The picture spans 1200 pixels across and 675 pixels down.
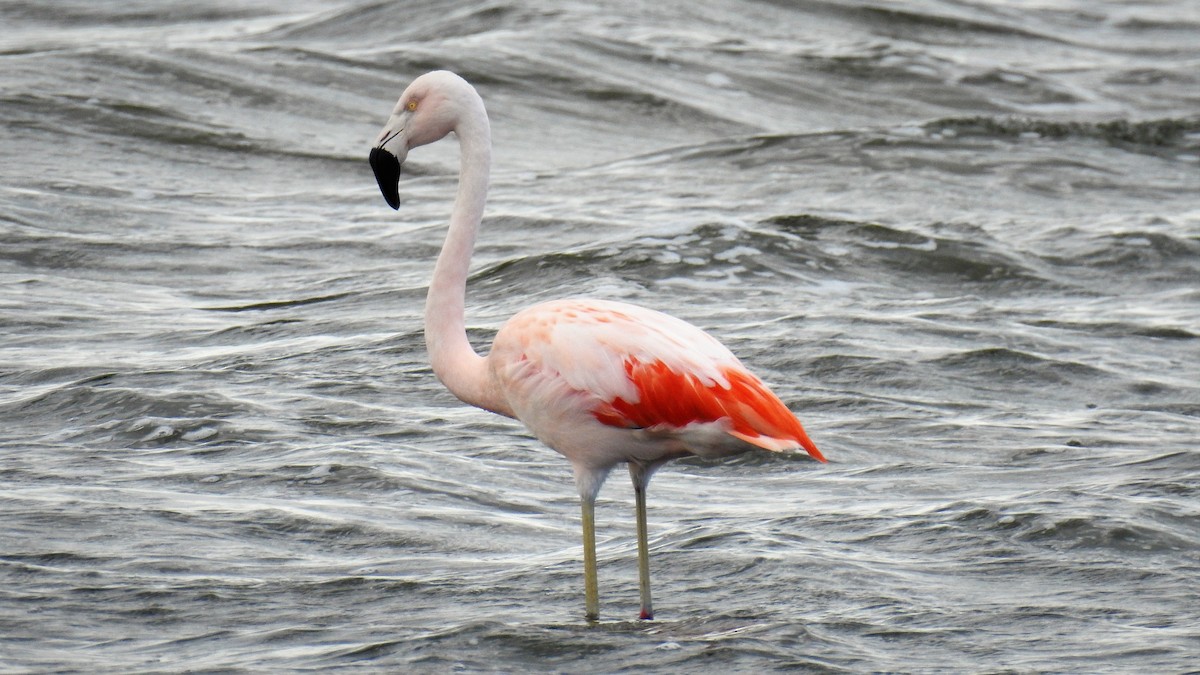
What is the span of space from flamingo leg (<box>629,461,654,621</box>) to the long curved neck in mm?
537

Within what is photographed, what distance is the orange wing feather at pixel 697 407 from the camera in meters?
5.81

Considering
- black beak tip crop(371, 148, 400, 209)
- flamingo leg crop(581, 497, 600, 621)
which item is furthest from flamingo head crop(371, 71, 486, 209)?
flamingo leg crop(581, 497, 600, 621)

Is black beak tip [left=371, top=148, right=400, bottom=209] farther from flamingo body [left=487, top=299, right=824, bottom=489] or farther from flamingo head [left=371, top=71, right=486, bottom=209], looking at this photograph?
flamingo body [left=487, top=299, right=824, bottom=489]

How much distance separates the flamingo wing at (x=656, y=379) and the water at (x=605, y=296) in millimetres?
733

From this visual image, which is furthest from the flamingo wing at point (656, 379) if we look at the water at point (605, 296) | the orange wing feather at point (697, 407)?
the water at point (605, 296)

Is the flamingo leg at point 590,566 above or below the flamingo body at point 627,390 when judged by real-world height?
below

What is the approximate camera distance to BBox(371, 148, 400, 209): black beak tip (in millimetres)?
6527

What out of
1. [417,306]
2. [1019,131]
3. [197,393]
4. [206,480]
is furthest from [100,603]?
[1019,131]

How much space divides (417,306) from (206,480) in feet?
12.9

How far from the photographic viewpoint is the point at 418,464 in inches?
324

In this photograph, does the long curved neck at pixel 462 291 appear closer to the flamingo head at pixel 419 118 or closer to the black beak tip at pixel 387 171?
the flamingo head at pixel 419 118

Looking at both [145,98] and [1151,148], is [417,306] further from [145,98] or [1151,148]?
[1151,148]

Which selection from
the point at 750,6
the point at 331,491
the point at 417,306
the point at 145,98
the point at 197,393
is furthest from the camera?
the point at 750,6

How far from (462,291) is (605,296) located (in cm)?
524
